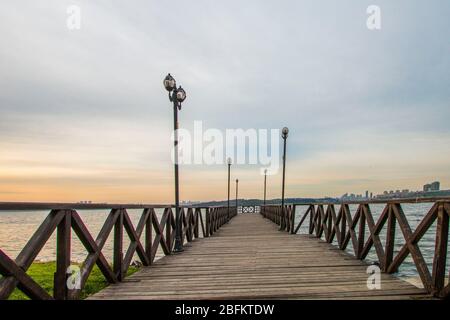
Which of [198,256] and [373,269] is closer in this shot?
[373,269]

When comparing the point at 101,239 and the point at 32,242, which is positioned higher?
the point at 32,242

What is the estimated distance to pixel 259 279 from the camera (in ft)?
17.3

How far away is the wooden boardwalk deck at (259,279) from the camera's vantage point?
4426 millimetres

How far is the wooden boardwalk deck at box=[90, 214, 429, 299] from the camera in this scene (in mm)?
4426

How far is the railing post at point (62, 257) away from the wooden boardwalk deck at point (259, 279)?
0.79 m

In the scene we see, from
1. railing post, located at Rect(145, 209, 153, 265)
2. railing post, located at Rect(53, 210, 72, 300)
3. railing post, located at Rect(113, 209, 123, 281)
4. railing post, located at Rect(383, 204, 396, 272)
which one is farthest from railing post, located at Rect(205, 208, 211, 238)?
railing post, located at Rect(53, 210, 72, 300)

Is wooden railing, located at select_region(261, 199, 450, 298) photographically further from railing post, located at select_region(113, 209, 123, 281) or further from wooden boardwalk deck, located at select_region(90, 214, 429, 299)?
railing post, located at select_region(113, 209, 123, 281)

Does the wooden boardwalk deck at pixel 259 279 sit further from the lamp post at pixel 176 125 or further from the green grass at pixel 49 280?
the green grass at pixel 49 280

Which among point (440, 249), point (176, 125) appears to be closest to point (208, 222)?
point (176, 125)

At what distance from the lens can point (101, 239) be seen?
4816 mm
